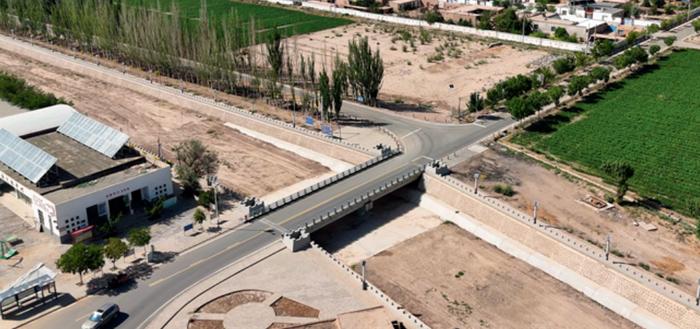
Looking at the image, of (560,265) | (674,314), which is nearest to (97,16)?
(560,265)

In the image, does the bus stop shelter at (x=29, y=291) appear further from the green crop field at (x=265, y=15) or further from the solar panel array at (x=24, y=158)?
the green crop field at (x=265, y=15)

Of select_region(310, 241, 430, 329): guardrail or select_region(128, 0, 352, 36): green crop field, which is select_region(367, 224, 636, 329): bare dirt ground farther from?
select_region(128, 0, 352, 36): green crop field

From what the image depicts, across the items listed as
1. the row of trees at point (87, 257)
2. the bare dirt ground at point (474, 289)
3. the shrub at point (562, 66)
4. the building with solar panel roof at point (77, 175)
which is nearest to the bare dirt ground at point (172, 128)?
the building with solar panel roof at point (77, 175)

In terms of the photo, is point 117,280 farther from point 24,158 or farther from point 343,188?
point 343,188

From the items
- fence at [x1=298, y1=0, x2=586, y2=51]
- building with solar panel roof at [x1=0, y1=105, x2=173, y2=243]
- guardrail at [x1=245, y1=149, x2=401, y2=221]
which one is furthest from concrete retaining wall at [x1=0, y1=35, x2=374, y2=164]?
fence at [x1=298, y1=0, x2=586, y2=51]

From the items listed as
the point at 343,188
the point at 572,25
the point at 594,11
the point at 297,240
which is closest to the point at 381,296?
the point at 297,240

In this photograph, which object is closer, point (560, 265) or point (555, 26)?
point (560, 265)

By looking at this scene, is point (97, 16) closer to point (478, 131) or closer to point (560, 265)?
point (478, 131)
